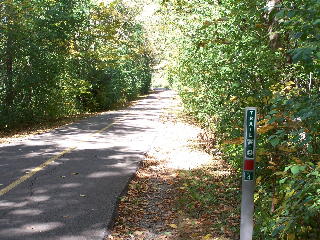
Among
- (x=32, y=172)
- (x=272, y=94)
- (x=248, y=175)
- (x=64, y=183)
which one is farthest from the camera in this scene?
(x=32, y=172)

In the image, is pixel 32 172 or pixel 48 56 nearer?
pixel 32 172

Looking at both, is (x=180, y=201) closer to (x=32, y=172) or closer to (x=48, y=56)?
(x=32, y=172)

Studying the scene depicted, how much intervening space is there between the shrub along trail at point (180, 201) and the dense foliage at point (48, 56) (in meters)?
10.1

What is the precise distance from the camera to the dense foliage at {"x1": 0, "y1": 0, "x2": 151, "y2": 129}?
16.8 m

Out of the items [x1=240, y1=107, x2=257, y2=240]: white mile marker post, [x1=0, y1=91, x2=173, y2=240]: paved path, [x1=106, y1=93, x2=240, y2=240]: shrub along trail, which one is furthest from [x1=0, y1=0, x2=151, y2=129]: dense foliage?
[x1=240, y1=107, x2=257, y2=240]: white mile marker post

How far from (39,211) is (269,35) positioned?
15.5 ft

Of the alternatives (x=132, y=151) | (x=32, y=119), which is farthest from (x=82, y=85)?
(x=132, y=151)

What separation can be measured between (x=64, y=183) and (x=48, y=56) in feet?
41.3

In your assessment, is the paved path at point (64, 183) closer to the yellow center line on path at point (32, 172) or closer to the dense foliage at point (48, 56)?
the yellow center line on path at point (32, 172)

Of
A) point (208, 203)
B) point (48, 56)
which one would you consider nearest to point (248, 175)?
point (208, 203)

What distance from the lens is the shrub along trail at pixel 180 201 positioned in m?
5.17

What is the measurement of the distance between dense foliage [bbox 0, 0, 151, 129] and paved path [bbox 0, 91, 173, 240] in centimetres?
532

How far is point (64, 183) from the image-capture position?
7.18 metres

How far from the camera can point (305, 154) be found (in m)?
4.78
